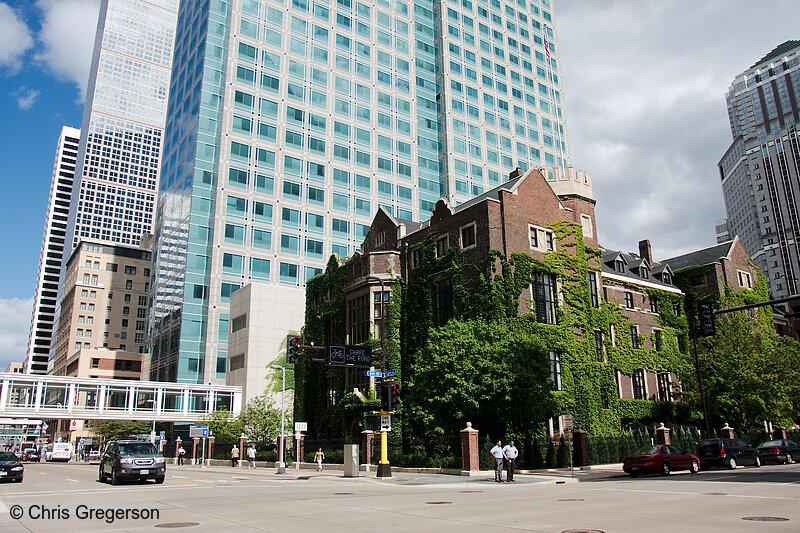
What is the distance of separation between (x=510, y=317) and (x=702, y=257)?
99.2ft

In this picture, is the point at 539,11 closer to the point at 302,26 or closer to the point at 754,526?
the point at 302,26

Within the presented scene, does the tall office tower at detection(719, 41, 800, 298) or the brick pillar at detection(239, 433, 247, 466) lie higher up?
the tall office tower at detection(719, 41, 800, 298)

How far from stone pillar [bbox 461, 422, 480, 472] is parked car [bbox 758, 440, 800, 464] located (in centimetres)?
1656

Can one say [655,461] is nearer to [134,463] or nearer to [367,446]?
[367,446]

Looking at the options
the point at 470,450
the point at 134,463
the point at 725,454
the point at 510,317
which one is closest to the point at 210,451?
the point at 134,463

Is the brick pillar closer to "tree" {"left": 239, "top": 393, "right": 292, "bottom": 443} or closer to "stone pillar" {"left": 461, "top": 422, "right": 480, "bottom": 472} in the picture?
"tree" {"left": 239, "top": 393, "right": 292, "bottom": 443}

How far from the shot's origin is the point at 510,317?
127 feet

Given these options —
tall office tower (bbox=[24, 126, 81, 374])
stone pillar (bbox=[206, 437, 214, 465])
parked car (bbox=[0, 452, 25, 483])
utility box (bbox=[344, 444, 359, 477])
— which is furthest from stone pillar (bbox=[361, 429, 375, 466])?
tall office tower (bbox=[24, 126, 81, 374])

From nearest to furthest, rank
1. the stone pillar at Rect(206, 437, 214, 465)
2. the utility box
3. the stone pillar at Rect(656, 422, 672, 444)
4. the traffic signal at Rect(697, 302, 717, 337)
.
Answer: the traffic signal at Rect(697, 302, 717, 337) < the utility box < the stone pillar at Rect(656, 422, 672, 444) < the stone pillar at Rect(206, 437, 214, 465)

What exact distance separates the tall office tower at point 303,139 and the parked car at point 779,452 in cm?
4794

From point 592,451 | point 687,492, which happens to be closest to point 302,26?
point 592,451

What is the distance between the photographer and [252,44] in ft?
278

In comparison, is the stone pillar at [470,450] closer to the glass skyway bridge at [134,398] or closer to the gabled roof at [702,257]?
the gabled roof at [702,257]

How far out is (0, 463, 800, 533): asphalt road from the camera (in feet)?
39.8
